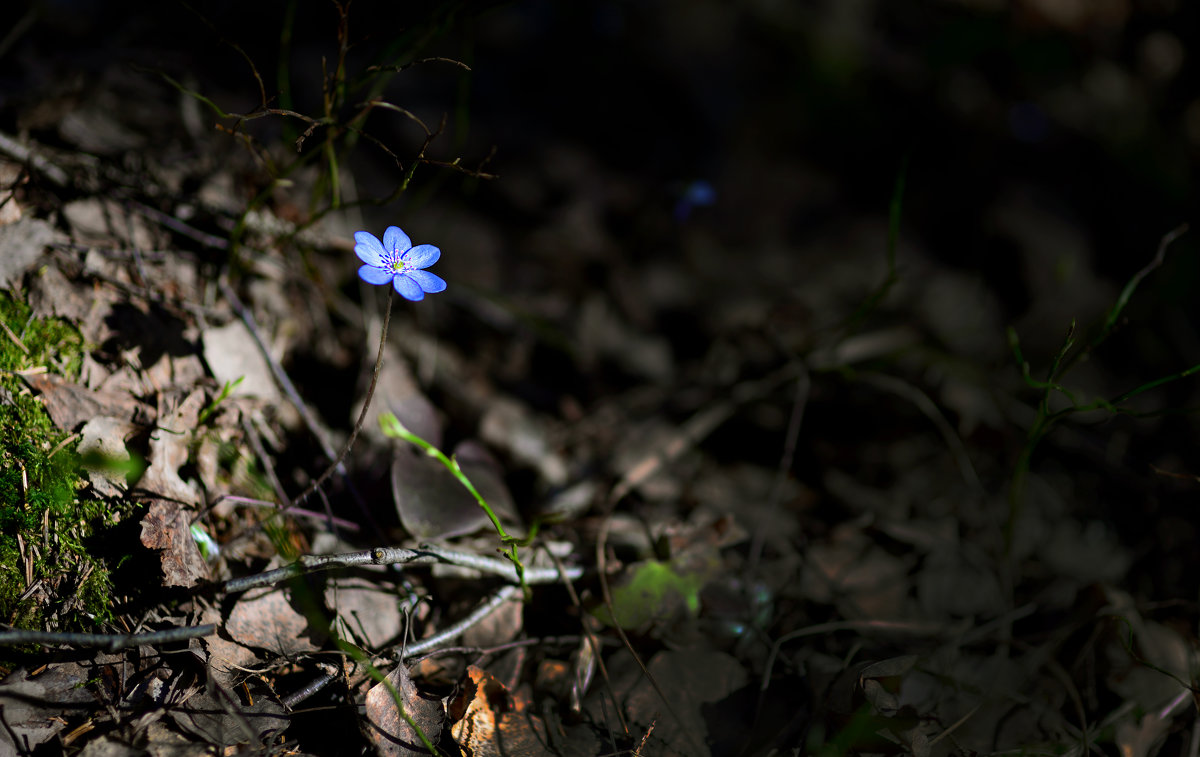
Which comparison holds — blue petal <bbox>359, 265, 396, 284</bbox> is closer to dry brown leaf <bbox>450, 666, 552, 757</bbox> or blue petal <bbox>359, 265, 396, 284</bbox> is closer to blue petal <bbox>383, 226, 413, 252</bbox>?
blue petal <bbox>383, 226, 413, 252</bbox>

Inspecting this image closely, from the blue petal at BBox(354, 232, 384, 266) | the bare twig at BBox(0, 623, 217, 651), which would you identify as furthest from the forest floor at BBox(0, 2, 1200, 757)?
the blue petal at BBox(354, 232, 384, 266)

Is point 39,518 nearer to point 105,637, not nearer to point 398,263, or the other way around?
point 105,637

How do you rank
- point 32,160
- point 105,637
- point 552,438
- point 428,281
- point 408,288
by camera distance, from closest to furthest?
1. point 105,637
2. point 408,288
3. point 428,281
4. point 32,160
5. point 552,438

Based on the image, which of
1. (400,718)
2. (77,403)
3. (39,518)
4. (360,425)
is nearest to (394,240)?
(360,425)

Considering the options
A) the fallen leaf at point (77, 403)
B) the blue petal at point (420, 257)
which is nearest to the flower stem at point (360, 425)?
the blue petal at point (420, 257)

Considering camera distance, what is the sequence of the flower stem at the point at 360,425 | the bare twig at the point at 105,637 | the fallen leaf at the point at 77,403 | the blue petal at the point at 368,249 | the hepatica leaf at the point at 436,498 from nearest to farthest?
the bare twig at the point at 105,637 → the flower stem at the point at 360,425 → the blue petal at the point at 368,249 → the fallen leaf at the point at 77,403 → the hepatica leaf at the point at 436,498

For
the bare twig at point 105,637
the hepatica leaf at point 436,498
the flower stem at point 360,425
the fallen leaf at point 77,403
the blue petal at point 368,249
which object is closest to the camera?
the bare twig at point 105,637

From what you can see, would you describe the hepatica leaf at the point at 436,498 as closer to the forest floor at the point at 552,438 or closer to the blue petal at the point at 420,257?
the forest floor at the point at 552,438
